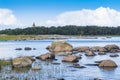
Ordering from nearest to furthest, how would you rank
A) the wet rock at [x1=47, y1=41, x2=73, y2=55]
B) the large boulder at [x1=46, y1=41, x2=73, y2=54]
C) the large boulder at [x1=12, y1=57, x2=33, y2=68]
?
the large boulder at [x1=12, y1=57, x2=33, y2=68] < the wet rock at [x1=47, y1=41, x2=73, y2=55] < the large boulder at [x1=46, y1=41, x2=73, y2=54]

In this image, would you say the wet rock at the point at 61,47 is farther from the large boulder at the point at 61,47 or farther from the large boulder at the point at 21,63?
the large boulder at the point at 21,63

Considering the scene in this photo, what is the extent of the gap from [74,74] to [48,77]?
4.53 meters

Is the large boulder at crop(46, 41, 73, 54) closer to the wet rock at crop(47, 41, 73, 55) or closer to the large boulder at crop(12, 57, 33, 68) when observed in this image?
the wet rock at crop(47, 41, 73, 55)

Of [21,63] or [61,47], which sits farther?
[61,47]

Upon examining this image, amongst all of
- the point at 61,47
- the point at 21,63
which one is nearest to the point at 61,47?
the point at 61,47

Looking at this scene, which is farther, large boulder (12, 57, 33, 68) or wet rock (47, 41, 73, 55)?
wet rock (47, 41, 73, 55)

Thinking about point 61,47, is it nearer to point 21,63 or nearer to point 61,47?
point 61,47

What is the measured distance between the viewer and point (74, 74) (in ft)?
114

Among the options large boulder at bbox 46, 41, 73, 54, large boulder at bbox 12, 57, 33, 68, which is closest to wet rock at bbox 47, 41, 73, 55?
large boulder at bbox 46, 41, 73, 54

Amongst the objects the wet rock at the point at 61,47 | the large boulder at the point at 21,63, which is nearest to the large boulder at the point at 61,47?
the wet rock at the point at 61,47

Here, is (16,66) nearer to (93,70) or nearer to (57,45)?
(93,70)

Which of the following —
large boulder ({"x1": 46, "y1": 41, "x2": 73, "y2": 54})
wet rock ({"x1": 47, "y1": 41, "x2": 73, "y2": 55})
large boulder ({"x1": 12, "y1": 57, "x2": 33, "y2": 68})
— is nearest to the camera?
large boulder ({"x1": 12, "y1": 57, "x2": 33, "y2": 68})

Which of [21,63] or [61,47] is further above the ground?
[21,63]

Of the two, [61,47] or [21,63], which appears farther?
[61,47]
